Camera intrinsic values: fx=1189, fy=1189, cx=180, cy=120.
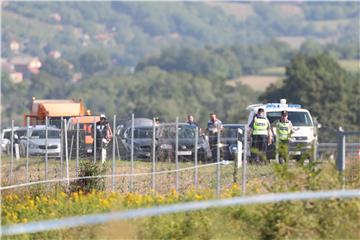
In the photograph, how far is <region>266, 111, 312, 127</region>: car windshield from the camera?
3191 centimetres

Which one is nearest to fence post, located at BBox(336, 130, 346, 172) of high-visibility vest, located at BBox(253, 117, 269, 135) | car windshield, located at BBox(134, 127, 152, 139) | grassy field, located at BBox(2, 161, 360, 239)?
grassy field, located at BBox(2, 161, 360, 239)

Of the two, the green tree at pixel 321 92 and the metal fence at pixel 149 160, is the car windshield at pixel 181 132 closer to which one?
the metal fence at pixel 149 160

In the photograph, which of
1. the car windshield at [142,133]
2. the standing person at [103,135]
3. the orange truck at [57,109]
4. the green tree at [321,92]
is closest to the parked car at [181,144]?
the car windshield at [142,133]

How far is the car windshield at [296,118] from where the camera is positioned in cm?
3191

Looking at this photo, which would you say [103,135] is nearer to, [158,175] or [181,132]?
[181,132]

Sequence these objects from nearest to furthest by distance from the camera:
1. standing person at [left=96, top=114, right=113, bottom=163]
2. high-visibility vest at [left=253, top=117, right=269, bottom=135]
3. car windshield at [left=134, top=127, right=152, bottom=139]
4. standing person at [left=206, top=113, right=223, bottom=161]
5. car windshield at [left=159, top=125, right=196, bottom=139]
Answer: car windshield at [left=159, top=125, right=196, bottom=139] < standing person at [left=96, top=114, right=113, bottom=163] < standing person at [left=206, top=113, right=223, bottom=161] < high-visibility vest at [left=253, top=117, right=269, bottom=135] < car windshield at [left=134, top=127, right=152, bottom=139]

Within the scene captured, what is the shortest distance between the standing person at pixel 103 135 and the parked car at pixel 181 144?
1.20 meters

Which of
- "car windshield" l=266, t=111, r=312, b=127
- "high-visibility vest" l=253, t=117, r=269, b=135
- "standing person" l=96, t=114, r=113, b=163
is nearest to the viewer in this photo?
"standing person" l=96, t=114, r=113, b=163

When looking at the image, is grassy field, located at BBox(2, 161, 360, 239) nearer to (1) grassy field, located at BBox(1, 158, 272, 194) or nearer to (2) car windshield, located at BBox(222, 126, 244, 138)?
(1) grassy field, located at BBox(1, 158, 272, 194)

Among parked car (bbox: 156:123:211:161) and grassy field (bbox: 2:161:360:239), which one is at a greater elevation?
parked car (bbox: 156:123:211:161)

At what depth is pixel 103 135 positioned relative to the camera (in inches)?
1064

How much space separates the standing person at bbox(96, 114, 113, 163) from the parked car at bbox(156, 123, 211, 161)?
3.94 ft

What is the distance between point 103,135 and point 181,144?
87.8 inches

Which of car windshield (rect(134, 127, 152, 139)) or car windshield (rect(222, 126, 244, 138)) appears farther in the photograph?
car windshield (rect(222, 126, 244, 138))
